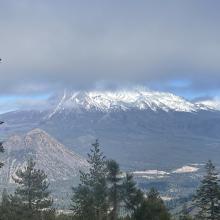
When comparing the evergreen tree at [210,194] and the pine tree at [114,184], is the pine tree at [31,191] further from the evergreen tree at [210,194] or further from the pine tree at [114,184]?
the evergreen tree at [210,194]

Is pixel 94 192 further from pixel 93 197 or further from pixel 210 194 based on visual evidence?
pixel 210 194

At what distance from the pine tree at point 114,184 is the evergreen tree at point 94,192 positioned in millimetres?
1319

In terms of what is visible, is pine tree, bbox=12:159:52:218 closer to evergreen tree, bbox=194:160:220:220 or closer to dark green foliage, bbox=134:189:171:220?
dark green foliage, bbox=134:189:171:220

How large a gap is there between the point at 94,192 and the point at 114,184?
3.63 metres

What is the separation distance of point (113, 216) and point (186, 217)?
15866 mm

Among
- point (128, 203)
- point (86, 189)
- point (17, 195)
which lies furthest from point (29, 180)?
point (128, 203)

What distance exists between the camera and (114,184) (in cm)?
8256

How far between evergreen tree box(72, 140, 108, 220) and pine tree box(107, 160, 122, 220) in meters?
1.32

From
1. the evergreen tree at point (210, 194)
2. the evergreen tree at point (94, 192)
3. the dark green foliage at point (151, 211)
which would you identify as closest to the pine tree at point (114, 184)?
the evergreen tree at point (94, 192)

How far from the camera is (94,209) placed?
85625 mm

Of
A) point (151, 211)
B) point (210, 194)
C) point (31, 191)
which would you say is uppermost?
point (31, 191)

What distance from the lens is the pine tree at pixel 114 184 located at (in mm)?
81688

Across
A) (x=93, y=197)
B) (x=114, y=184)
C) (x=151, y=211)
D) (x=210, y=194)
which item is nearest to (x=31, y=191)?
(x=93, y=197)

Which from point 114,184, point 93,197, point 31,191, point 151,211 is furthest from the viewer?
point 151,211
